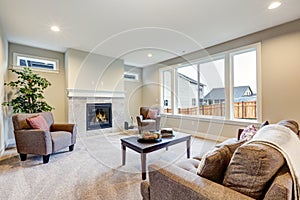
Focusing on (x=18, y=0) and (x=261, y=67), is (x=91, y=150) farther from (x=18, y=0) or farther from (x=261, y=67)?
(x=261, y=67)

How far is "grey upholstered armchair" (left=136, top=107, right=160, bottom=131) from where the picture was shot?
456 cm

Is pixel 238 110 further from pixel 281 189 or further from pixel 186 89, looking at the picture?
pixel 281 189

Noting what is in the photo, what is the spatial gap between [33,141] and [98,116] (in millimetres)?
2303

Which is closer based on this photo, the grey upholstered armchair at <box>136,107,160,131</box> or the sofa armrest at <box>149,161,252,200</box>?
the sofa armrest at <box>149,161,252,200</box>

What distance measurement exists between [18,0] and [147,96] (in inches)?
189

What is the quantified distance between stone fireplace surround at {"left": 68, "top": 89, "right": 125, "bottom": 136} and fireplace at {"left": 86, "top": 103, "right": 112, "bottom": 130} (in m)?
0.10

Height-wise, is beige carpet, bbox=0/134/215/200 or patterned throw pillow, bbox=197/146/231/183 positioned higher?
patterned throw pillow, bbox=197/146/231/183

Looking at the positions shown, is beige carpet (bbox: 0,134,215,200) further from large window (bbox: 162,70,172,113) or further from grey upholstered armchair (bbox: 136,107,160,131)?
large window (bbox: 162,70,172,113)

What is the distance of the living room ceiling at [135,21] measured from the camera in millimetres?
2480

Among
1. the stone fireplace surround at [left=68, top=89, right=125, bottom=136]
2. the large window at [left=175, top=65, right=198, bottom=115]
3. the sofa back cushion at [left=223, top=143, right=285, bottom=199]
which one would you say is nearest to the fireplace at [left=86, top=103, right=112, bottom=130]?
the stone fireplace surround at [left=68, top=89, right=125, bottom=136]

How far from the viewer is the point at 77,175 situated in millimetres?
2311

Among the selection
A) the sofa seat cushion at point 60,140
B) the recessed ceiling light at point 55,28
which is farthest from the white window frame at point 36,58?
the sofa seat cushion at point 60,140

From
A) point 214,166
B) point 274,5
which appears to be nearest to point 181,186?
point 214,166

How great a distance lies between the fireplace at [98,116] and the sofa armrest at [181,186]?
399cm
